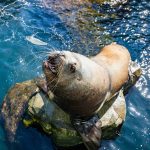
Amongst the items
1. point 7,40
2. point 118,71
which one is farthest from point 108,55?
point 7,40

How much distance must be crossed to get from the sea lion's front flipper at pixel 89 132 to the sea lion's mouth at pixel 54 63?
53.0 inches

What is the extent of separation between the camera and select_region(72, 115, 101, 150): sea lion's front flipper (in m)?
6.29

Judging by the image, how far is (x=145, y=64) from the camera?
871 centimetres

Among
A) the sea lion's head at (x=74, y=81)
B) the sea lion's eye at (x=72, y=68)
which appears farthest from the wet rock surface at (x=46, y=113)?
the sea lion's eye at (x=72, y=68)

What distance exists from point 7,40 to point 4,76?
1332mm

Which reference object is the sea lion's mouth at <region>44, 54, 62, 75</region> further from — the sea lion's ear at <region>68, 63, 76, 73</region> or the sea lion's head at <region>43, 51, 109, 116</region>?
the sea lion's ear at <region>68, 63, 76, 73</region>

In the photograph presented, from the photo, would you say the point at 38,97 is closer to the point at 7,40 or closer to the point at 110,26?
the point at 7,40

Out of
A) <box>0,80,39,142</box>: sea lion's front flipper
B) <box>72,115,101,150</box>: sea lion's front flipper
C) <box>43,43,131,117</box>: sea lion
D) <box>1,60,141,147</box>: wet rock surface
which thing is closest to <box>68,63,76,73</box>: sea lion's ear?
<box>43,43,131,117</box>: sea lion

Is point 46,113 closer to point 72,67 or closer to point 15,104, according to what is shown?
point 15,104

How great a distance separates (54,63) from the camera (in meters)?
5.26

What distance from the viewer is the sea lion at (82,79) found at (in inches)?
208

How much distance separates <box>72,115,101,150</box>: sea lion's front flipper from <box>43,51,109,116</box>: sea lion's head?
177mm

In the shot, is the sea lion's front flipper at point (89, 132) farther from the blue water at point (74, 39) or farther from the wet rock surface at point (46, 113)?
the blue water at point (74, 39)

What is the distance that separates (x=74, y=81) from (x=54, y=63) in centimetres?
48
